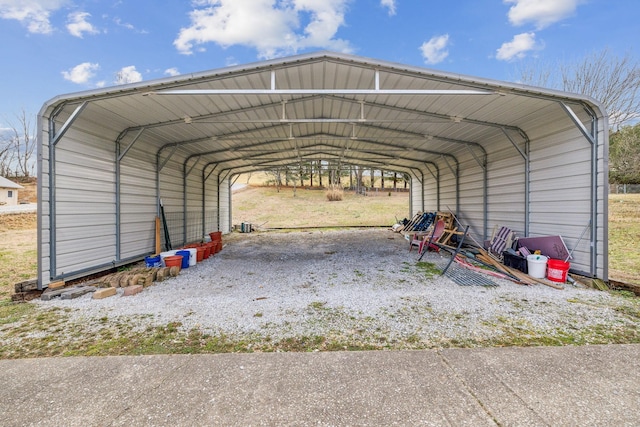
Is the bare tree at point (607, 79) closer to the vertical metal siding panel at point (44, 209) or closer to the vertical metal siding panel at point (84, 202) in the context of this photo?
the vertical metal siding panel at point (84, 202)

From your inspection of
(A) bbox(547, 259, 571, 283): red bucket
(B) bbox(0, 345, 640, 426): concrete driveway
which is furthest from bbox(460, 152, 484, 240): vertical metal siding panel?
(B) bbox(0, 345, 640, 426): concrete driveway

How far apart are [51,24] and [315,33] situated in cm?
1074

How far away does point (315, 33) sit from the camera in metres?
10.9

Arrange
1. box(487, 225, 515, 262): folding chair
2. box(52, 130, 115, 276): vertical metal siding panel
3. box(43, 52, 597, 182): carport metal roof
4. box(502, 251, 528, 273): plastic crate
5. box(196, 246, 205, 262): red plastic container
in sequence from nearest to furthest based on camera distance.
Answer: box(43, 52, 597, 182): carport metal roof
box(52, 130, 115, 276): vertical metal siding panel
box(502, 251, 528, 273): plastic crate
box(487, 225, 515, 262): folding chair
box(196, 246, 205, 262): red plastic container

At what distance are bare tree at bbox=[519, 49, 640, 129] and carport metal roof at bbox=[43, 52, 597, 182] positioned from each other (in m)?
8.13

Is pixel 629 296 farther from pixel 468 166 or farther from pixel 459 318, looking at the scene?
pixel 468 166

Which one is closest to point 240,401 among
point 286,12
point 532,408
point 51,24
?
point 532,408

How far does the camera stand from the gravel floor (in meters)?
2.88

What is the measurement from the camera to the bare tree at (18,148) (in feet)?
90.2

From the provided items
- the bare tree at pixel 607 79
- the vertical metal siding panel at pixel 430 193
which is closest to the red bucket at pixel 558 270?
the vertical metal siding panel at pixel 430 193

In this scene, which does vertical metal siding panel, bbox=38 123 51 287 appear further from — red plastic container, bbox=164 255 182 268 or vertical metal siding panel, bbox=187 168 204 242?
vertical metal siding panel, bbox=187 168 204 242

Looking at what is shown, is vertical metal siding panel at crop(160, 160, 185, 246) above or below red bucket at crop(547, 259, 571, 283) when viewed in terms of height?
above

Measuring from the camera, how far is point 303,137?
8.17 meters

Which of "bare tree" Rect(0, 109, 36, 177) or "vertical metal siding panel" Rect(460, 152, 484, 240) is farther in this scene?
"bare tree" Rect(0, 109, 36, 177)
